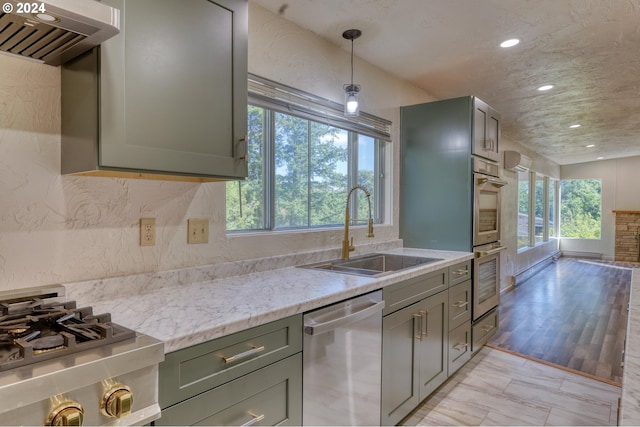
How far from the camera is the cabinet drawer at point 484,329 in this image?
305 cm

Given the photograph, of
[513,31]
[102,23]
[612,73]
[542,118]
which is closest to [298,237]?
[102,23]

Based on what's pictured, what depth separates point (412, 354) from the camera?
2.17 metres

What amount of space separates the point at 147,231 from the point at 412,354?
61.3 inches

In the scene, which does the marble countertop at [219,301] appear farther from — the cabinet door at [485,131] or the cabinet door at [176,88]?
the cabinet door at [485,131]

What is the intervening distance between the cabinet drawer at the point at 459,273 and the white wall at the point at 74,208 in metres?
1.29

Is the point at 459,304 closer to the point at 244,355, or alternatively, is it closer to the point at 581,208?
the point at 244,355

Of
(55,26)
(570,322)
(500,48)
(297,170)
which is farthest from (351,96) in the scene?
(570,322)

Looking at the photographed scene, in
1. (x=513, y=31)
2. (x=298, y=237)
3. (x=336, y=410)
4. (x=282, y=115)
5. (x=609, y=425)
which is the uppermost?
(x=513, y=31)

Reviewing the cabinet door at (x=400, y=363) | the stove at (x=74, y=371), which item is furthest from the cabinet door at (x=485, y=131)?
the stove at (x=74, y=371)

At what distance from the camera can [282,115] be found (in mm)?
2322

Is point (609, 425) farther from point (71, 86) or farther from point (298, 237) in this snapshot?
point (71, 86)

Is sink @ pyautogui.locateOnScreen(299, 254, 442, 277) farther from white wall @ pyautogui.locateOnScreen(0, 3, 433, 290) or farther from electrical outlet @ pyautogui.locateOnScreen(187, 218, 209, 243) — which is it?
electrical outlet @ pyautogui.locateOnScreen(187, 218, 209, 243)

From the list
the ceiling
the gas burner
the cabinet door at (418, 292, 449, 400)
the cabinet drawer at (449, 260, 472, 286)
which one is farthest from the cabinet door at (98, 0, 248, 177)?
the cabinet drawer at (449, 260, 472, 286)

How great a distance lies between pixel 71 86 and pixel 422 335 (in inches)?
82.2
